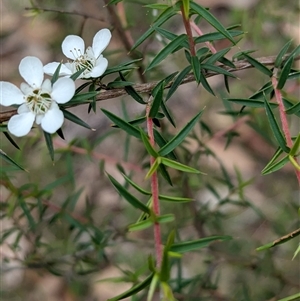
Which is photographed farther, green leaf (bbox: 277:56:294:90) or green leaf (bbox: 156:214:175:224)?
green leaf (bbox: 277:56:294:90)

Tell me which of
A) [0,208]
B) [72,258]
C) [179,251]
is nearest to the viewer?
[179,251]

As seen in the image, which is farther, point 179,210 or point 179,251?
point 179,210

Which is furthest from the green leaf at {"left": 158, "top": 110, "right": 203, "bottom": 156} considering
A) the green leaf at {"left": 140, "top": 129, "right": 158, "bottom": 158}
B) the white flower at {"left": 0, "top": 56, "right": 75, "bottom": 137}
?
the white flower at {"left": 0, "top": 56, "right": 75, "bottom": 137}

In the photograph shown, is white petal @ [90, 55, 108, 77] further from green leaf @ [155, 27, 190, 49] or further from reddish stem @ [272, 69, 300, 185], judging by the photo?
reddish stem @ [272, 69, 300, 185]

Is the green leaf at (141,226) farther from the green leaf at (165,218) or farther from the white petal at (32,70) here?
the white petal at (32,70)

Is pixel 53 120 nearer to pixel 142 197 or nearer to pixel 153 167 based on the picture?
pixel 153 167

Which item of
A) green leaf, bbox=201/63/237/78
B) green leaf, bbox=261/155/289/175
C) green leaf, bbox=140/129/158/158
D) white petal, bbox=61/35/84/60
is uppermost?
white petal, bbox=61/35/84/60

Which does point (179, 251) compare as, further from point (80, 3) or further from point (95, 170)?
point (80, 3)

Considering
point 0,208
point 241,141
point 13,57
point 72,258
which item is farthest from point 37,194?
point 13,57
